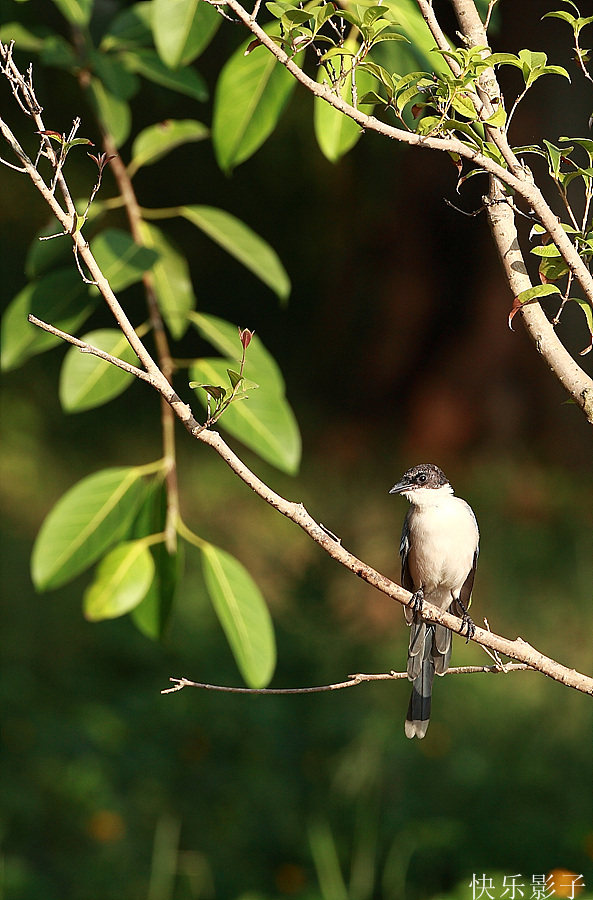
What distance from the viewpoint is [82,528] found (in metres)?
1.87

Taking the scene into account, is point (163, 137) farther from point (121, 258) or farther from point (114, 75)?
point (121, 258)

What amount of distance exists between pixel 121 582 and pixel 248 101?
3.20 ft

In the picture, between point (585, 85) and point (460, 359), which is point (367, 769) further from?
point (585, 85)

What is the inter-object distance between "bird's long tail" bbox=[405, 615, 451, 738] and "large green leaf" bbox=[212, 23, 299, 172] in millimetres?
1011

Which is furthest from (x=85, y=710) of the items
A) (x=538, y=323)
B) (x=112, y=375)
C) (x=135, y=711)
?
(x=538, y=323)

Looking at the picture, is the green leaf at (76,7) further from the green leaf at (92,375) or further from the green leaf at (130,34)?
the green leaf at (92,375)

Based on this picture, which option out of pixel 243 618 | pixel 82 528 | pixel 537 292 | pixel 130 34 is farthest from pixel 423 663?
pixel 130 34

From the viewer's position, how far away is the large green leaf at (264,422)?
6.03 ft

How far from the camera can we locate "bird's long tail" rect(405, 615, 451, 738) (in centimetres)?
134

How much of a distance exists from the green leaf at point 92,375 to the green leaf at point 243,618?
16.6 inches

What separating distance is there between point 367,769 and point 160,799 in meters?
0.92

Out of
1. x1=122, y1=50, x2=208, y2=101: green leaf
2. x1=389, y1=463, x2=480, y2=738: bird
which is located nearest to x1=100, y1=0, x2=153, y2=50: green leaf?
x1=122, y1=50, x2=208, y2=101: green leaf

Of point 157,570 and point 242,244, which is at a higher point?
point 242,244

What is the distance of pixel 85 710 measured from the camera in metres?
4.86
